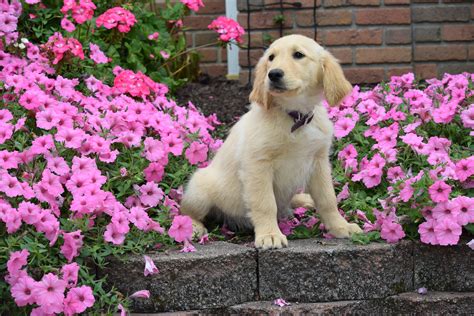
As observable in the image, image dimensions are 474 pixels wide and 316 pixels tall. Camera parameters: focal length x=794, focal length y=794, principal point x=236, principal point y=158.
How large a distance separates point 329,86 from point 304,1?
236 cm

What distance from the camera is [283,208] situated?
12.7 ft

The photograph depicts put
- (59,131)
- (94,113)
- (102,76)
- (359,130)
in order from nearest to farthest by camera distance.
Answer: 1. (59,131)
2. (94,113)
3. (359,130)
4. (102,76)

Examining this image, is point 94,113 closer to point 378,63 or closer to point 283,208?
point 283,208

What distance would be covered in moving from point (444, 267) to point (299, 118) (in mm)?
922

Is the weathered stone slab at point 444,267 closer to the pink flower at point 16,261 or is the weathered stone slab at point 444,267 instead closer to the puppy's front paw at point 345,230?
the puppy's front paw at point 345,230

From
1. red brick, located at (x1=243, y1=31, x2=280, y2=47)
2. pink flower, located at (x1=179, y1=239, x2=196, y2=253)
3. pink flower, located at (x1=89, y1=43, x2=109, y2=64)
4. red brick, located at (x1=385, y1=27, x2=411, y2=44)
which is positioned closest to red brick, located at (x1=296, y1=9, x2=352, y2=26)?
red brick, located at (x1=243, y1=31, x2=280, y2=47)

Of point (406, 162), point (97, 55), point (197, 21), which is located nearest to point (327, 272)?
point (406, 162)

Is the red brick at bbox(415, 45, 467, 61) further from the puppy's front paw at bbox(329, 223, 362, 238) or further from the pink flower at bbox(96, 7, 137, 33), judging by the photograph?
the puppy's front paw at bbox(329, 223, 362, 238)

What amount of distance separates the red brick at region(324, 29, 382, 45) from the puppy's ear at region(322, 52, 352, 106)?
222 cm

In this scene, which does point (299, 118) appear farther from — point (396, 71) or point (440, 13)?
point (440, 13)

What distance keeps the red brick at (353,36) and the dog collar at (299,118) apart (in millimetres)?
2273

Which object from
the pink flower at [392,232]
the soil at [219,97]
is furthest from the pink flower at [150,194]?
the soil at [219,97]

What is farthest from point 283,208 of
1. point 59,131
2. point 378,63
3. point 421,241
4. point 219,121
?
point 378,63

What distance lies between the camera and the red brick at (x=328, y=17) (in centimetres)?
579
